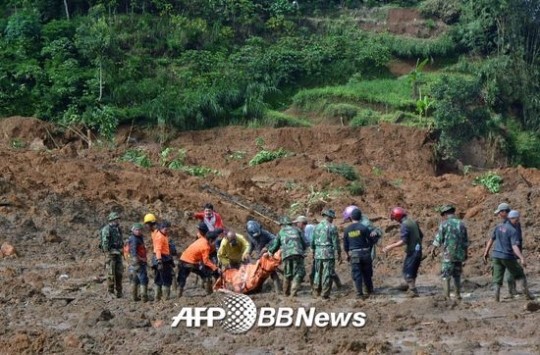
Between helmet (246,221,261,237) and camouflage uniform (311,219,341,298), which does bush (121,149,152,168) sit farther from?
camouflage uniform (311,219,341,298)

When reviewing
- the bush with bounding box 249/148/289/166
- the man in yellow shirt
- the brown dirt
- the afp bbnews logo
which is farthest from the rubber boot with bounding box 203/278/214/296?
the brown dirt

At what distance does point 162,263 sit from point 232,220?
7.28 meters

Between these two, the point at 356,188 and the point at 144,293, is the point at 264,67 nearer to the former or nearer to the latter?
the point at 356,188

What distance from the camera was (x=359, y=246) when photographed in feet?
55.1

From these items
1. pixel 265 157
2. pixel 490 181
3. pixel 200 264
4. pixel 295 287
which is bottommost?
pixel 490 181

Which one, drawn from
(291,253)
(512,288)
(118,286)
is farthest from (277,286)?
(512,288)

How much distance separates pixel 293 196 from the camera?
93.6 ft

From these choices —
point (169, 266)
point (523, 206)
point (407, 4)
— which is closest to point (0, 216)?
point (169, 266)

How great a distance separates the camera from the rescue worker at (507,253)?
1614 cm

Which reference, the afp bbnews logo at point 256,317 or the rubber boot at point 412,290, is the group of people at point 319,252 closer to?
the rubber boot at point 412,290

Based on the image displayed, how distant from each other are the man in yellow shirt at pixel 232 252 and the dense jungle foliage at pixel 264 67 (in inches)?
655

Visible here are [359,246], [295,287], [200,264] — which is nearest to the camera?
[359,246]

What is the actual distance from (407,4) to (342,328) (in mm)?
30809

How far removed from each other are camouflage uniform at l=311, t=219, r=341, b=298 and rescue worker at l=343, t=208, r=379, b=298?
0.82 ft
